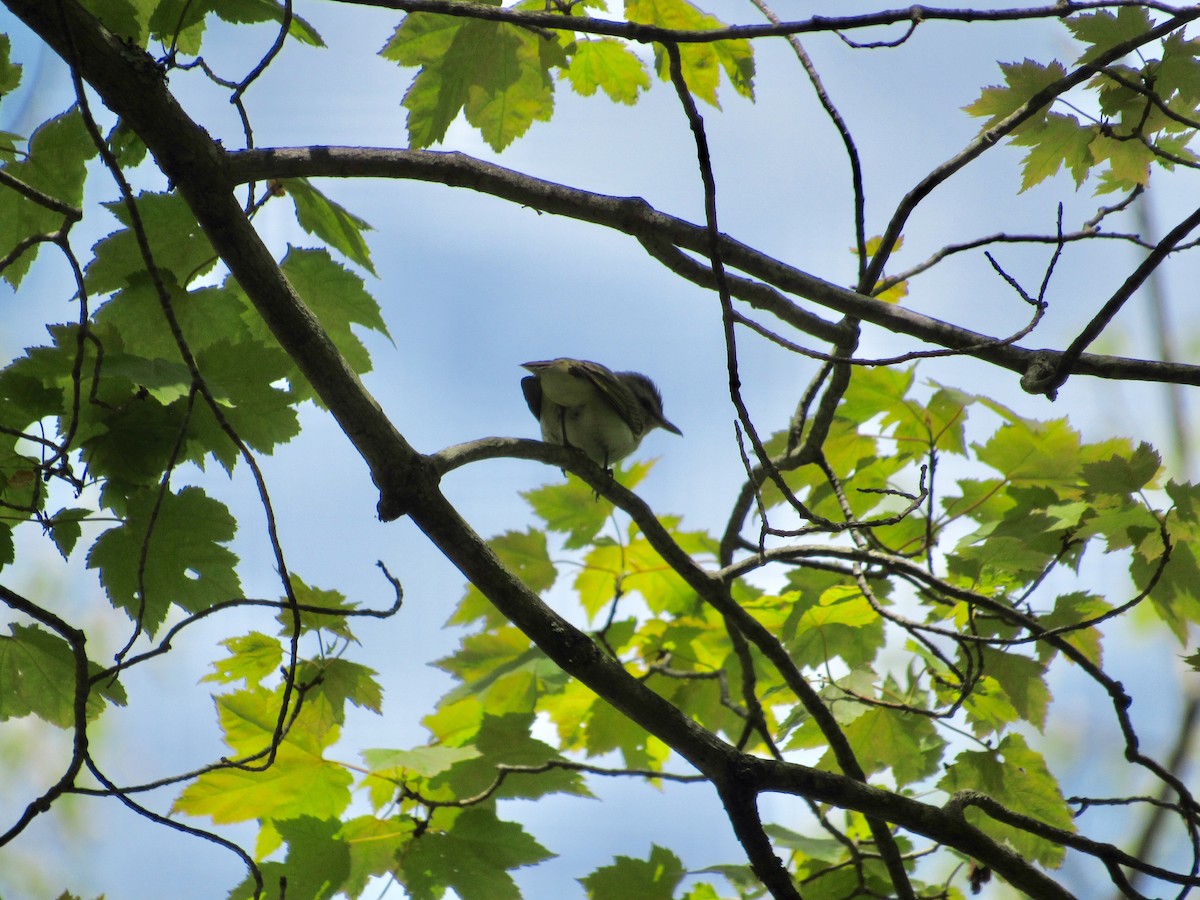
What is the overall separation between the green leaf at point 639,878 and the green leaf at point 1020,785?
2.84 ft

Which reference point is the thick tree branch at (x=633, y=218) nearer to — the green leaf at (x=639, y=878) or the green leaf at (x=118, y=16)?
the green leaf at (x=118, y=16)

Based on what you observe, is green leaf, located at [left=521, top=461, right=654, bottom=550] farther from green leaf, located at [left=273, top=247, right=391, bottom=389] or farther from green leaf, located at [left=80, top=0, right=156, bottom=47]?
green leaf, located at [left=80, top=0, right=156, bottom=47]

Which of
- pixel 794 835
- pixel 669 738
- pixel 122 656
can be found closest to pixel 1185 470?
pixel 794 835

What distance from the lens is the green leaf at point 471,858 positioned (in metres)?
2.49

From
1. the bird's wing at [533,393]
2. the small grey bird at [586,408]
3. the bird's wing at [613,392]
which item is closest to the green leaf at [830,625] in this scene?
the small grey bird at [586,408]

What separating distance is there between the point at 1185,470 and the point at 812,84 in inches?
124

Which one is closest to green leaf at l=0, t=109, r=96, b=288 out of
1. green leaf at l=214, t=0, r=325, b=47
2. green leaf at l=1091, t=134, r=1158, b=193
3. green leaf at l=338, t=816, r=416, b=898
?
green leaf at l=214, t=0, r=325, b=47

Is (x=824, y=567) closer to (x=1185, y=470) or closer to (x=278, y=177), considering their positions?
(x=278, y=177)

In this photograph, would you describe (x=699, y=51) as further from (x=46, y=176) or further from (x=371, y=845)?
(x=371, y=845)

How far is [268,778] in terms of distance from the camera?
2.64 m

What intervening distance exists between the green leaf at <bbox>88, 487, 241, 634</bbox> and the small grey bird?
7.00ft

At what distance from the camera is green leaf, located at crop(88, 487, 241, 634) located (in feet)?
6.55

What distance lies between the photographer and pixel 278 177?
2.02 metres

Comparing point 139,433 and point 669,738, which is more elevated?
point 139,433
